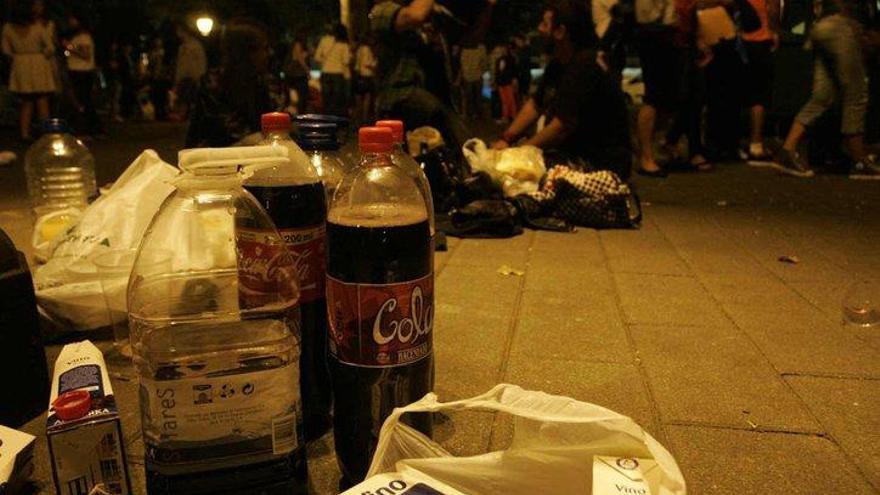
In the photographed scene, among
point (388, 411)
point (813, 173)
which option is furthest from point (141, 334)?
point (813, 173)

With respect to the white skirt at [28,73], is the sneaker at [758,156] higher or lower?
lower

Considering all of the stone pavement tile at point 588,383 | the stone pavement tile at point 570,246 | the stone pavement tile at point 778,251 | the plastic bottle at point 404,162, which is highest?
the plastic bottle at point 404,162

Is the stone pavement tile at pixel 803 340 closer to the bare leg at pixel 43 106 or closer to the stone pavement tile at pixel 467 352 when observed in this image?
the stone pavement tile at pixel 467 352

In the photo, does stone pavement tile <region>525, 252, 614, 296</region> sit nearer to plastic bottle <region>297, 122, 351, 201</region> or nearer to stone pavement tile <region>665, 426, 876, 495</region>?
stone pavement tile <region>665, 426, 876, 495</region>

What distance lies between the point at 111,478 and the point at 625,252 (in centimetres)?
341

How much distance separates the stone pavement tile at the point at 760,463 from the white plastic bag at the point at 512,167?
10.1 feet

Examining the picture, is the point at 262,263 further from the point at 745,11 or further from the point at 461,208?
the point at 745,11

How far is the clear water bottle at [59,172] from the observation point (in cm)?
468

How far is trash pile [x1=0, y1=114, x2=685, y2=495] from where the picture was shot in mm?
1384


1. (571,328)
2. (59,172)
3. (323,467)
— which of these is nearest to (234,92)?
(59,172)

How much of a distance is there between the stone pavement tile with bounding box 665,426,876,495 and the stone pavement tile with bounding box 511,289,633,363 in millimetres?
636

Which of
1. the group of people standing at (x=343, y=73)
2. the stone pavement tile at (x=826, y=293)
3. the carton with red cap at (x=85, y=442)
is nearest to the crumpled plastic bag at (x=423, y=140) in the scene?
the stone pavement tile at (x=826, y=293)

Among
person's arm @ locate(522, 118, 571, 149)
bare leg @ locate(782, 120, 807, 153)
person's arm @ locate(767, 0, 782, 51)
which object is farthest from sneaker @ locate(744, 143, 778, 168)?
person's arm @ locate(522, 118, 571, 149)

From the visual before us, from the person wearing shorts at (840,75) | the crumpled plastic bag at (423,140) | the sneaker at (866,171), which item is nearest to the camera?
the crumpled plastic bag at (423,140)
